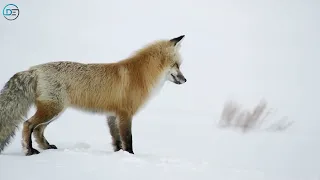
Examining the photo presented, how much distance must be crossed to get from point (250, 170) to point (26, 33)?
8.91ft

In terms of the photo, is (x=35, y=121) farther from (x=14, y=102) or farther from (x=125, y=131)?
(x=125, y=131)

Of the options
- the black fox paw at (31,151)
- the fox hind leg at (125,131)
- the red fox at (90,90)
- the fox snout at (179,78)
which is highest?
the fox snout at (179,78)

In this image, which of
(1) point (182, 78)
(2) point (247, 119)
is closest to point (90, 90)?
(1) point (182, 78)

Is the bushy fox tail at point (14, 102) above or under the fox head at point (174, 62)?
under

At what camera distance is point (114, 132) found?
11.8ft

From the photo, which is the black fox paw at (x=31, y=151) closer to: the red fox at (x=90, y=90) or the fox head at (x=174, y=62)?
the red fox at (x=90, y=90)

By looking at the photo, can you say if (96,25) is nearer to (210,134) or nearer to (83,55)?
(83,55)

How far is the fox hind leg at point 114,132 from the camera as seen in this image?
3578mm

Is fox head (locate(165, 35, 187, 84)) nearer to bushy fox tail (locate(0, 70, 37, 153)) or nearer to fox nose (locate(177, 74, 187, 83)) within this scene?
fox nose (locate(177, 74, 187, 83))

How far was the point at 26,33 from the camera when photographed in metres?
4.39

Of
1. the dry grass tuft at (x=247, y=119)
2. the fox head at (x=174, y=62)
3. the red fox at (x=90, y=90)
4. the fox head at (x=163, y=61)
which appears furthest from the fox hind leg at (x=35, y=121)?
the dry grass tuft at (x=247, y=119)

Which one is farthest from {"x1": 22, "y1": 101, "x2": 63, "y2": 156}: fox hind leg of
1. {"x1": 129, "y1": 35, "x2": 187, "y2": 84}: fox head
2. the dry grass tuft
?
the dry grass tuft

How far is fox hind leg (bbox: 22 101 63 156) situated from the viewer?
3137 millimetres

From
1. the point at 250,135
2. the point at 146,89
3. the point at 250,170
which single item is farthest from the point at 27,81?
the point at 250,135
